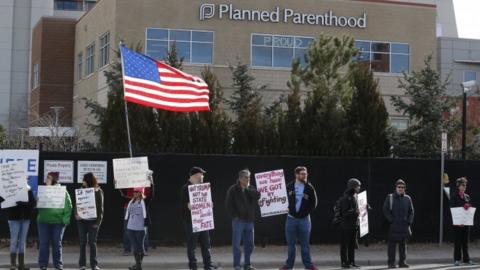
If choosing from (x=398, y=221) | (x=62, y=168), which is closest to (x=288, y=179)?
(x=398, y=221)

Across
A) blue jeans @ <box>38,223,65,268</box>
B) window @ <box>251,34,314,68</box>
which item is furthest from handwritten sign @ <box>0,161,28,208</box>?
window @ <box>251,34,314,68</box>

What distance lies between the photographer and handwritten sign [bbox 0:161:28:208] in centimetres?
1266

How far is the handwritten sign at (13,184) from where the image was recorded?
499 inches

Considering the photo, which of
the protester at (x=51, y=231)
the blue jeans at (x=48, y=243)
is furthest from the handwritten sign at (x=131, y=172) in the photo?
the blue jeans at (x=48, y=243)

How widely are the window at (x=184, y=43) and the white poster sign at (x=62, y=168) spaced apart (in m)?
20.5

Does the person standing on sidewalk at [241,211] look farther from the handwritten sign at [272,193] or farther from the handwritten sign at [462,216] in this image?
the handwritten sign at [462,216]

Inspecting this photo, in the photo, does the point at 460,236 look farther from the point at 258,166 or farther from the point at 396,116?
the point at 396,116

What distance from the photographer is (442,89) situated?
24062 mm

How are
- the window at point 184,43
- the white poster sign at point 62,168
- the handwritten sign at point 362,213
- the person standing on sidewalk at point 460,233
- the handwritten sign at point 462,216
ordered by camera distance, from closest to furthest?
the handwritten sign at point 362,213 < the person standing on sidewalk at point 460,233 < the handwritten sign at point 462,216 < the white poster sign at point 62,168 < the window at point 184,43

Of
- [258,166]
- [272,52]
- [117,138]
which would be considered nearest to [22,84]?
[272,52]

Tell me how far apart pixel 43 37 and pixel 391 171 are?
1349 inches

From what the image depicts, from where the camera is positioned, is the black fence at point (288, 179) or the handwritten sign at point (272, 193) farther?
the black fence at point (288, 179)

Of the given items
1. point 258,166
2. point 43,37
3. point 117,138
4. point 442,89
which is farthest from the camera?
point 43,37

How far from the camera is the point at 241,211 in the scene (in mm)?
12742
